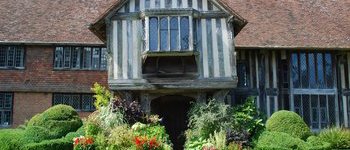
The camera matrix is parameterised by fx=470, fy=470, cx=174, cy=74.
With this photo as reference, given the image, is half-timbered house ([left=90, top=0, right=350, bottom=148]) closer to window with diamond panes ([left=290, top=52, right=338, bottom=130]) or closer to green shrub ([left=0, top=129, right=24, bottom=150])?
green shrub ([left=0, top=129, right=24, bottom=150])

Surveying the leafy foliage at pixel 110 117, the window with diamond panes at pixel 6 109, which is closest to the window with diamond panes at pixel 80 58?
the window with diamond panes at pixel 6 109

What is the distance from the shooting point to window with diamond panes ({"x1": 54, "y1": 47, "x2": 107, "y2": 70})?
71.7 feet

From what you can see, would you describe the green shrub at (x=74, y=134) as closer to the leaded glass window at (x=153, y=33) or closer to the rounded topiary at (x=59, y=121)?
the rounded topiary at (x=59, y=121)

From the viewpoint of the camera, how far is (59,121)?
1622 centimetres

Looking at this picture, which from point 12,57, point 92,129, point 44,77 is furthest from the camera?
point 12,57

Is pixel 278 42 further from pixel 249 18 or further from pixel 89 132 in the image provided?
pixel 89 132

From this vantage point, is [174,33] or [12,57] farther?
[12,57]

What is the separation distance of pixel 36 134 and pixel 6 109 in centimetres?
666

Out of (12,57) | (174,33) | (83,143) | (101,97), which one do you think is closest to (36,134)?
(83,143)

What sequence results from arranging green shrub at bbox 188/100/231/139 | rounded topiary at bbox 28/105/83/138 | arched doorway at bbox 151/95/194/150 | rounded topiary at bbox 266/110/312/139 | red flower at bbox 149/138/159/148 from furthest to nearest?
arched doorway at bbox 151/95/194/150 < rounded topiary at bbox 266/110/312/139 < green shrub at bbox 188/100/231/139 < rounded topiary at bbox 28/105/83/138 < red flower at bbox 149/138/159/148

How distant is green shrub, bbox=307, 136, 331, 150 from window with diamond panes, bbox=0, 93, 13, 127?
1302cm

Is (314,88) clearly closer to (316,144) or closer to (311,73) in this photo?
(311,73)

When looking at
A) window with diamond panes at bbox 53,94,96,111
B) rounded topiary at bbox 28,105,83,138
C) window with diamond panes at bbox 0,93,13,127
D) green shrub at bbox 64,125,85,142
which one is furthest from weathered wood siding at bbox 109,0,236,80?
window with diamond panes at bbox 0,93,13,127

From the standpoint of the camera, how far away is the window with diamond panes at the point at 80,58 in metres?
21.9
